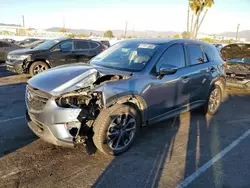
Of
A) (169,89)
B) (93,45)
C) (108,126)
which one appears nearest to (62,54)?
(93,45)

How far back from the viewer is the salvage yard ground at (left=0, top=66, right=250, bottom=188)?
9.65 feet

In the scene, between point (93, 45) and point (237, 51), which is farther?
point (93, 45)

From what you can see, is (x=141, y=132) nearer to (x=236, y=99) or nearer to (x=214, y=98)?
(x=214, y=98)

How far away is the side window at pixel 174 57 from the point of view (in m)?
4.12

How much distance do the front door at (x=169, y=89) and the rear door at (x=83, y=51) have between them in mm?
6076

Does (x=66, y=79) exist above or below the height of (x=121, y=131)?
above

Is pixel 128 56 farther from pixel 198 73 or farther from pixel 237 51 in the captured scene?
pixel 237 51

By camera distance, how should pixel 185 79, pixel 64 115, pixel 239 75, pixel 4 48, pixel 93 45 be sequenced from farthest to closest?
pixel 4 48 < pixel 93 45 < pixel 239 75 < pixel 185 79 < pixel 64 115

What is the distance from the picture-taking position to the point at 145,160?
3.46 metres

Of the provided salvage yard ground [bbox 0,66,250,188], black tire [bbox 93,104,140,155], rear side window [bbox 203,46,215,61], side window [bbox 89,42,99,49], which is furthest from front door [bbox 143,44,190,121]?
side window [bbox 89,42,99,49]

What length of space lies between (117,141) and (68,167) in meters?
0.80

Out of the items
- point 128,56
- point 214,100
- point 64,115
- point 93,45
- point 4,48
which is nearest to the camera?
point 64,115

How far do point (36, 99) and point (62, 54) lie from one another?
21.0ft

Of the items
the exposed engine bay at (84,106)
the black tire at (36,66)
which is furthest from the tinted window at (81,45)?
the exposed engine bay at (84,106)
